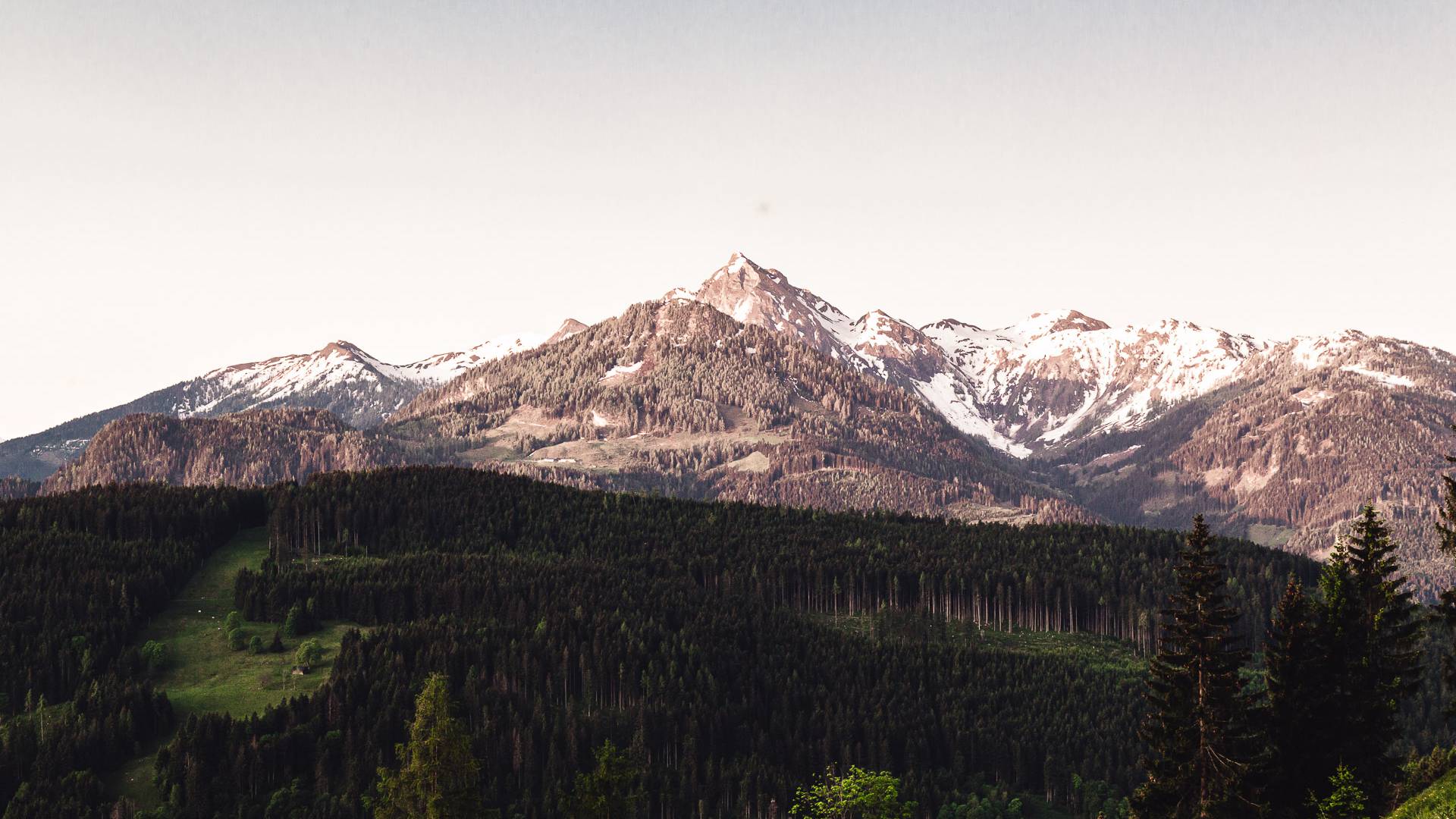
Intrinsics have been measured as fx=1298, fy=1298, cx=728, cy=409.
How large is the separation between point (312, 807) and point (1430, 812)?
155 meters

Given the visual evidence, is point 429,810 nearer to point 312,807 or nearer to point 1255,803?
point 1255,803

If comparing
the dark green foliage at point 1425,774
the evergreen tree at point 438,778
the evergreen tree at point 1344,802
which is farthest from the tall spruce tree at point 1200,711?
the evergreen tree at point 438,778

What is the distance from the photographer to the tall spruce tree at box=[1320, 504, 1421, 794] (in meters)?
81.7

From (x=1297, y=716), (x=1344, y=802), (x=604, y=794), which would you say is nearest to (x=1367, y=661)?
(x=1297, y=716)

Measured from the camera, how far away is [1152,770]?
244 feet

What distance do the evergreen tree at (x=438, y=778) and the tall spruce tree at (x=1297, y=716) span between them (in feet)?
191

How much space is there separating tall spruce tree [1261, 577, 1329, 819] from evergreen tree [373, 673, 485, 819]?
58161 mm

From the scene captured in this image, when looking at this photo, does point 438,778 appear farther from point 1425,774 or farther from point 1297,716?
point 1425,774

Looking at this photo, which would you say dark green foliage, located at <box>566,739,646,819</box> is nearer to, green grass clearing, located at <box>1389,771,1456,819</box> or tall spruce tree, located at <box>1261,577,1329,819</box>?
tall spruce tree, located at <box>1261,577,1329,819</box>

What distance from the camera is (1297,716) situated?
270ft

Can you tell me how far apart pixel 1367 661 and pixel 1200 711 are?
58.5ft

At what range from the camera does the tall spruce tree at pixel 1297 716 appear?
3226 inches

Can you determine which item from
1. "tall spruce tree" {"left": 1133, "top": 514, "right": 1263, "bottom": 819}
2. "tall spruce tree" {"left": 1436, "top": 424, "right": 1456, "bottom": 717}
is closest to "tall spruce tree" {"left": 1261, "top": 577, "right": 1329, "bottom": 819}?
"tall spruce tree" {"left": 1436, "top": 424, "right": 1456, "bottom": 717}

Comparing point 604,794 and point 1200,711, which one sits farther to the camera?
point 604,794
